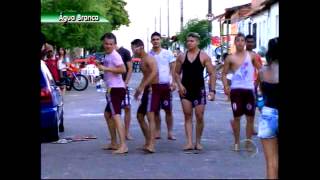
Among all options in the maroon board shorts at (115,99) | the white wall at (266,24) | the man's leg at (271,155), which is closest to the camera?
the man's leg at (271,155)

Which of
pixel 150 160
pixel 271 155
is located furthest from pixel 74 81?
pixel 271 155

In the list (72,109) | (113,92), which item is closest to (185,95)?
(113,92)

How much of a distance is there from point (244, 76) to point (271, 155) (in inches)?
146

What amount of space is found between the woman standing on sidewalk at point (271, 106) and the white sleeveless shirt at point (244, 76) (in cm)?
356

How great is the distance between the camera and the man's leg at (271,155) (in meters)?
7.30

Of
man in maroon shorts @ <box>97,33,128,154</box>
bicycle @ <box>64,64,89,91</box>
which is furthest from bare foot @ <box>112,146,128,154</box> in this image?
bicycle @ <box>64,64,89,91</box>

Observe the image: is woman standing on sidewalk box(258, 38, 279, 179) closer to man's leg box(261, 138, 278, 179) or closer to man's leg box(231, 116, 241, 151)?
man's leg box(261, 138, 278, 179)

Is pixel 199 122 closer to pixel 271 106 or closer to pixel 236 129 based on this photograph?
pixel 236 129

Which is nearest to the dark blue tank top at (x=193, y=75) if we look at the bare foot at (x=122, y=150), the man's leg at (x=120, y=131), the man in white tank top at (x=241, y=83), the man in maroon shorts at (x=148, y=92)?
the man in white tank top at (x=241, y=83)

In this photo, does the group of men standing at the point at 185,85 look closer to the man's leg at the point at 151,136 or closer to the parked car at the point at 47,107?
the man's leg at the point at 151,136

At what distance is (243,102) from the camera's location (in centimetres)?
1099
